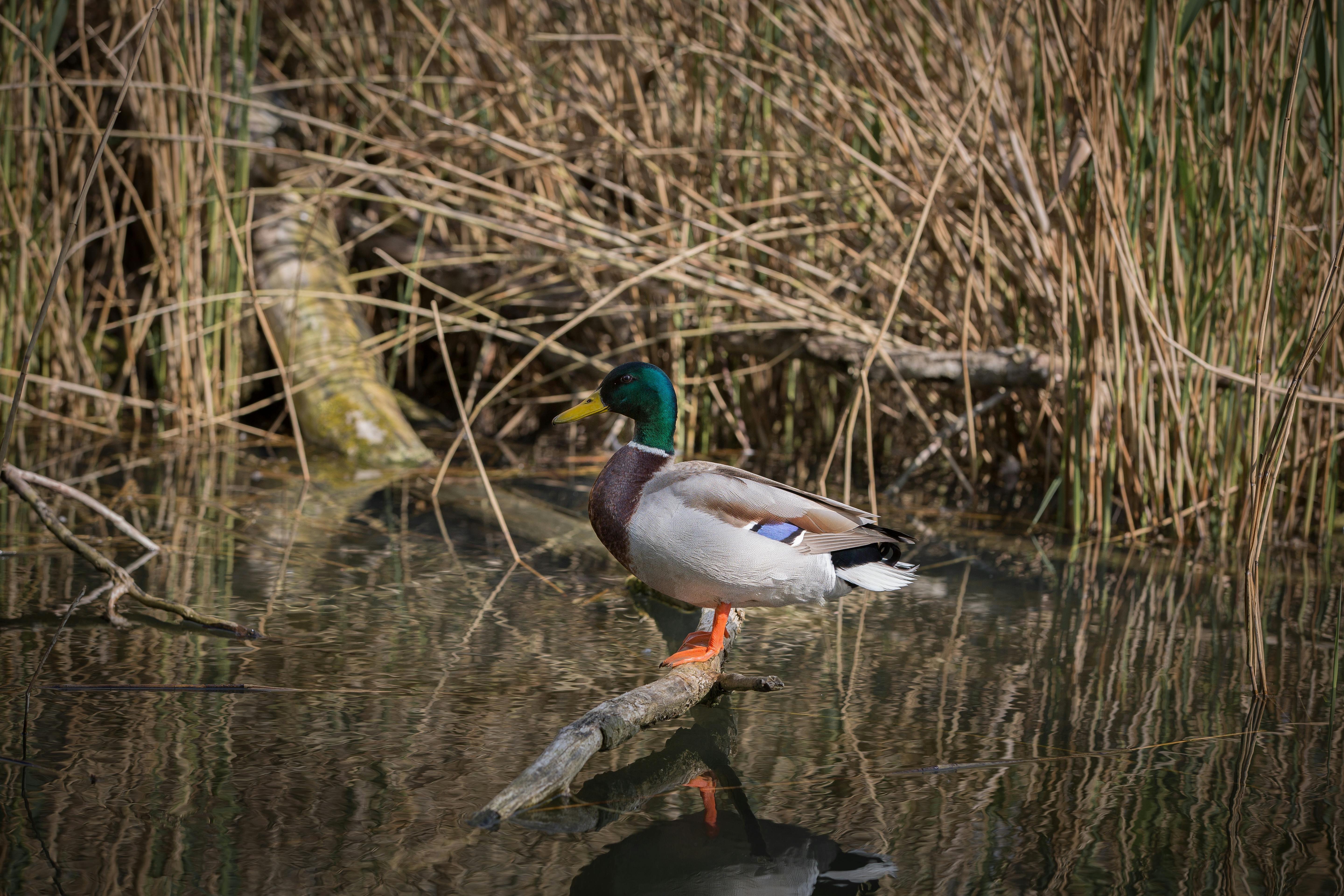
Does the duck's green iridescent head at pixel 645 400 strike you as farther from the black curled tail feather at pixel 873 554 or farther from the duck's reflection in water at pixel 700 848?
the duck's reflection in water at pixel 700 848

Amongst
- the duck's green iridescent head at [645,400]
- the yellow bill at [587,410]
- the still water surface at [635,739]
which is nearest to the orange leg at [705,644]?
A: the still water surface at [635,739]

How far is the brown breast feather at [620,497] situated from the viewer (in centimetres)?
203

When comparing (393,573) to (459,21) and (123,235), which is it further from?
(459,21)

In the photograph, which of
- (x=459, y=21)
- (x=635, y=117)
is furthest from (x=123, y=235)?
(x=635, y=117)

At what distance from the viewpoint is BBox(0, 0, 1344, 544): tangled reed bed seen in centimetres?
313

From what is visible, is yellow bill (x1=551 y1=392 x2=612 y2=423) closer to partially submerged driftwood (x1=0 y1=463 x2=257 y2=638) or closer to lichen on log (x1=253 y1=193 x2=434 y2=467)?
partially submerged driftwood (x1=0 y1=463 x2=257 y2=638)

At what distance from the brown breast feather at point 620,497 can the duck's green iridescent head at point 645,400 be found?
0.07m

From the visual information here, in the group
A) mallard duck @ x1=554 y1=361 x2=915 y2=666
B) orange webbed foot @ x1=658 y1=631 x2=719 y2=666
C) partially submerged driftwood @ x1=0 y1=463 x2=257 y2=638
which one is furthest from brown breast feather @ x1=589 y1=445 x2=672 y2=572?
partially submerged driftwood @ x1=0 y1=463 x2=257 y2=638

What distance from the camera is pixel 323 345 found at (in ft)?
15.3

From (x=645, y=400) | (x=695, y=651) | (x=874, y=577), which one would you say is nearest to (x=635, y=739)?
(x=695, y=651)

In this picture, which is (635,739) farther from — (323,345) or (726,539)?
(323,345)

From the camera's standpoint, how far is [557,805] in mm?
1588

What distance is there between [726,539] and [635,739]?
1.16 feet

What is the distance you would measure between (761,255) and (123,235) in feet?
8.30
